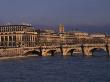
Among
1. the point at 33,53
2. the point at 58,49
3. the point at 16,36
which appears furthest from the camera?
the point at 16,36

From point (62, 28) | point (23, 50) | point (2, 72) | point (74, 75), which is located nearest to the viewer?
point (74, 75)

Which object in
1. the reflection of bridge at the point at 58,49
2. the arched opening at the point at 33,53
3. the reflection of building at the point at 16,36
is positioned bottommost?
the arched opening at the point at 33,53

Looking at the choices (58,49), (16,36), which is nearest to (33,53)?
(58,49)

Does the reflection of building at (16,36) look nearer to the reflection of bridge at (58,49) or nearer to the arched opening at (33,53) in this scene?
the arched opening at (33,53)

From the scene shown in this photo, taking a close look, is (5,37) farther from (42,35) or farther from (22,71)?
(22,71)

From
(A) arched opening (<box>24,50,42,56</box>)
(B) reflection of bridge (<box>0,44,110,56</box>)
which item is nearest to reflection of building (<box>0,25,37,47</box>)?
(A) arched opening (<box>24,50,42,56</box>)

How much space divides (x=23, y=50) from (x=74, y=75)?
49.8 m

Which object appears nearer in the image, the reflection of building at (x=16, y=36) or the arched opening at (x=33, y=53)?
the arched opening at (x=33, y=53)

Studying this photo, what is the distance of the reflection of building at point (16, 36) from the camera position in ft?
410

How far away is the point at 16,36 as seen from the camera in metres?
127

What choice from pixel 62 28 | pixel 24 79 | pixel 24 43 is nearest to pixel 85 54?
pixel 24 43

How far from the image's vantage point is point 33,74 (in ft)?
192

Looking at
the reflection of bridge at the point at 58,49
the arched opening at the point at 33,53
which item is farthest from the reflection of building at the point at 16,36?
the reflection of bridge at the point at 58,49

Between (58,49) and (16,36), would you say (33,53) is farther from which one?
(16,36)
